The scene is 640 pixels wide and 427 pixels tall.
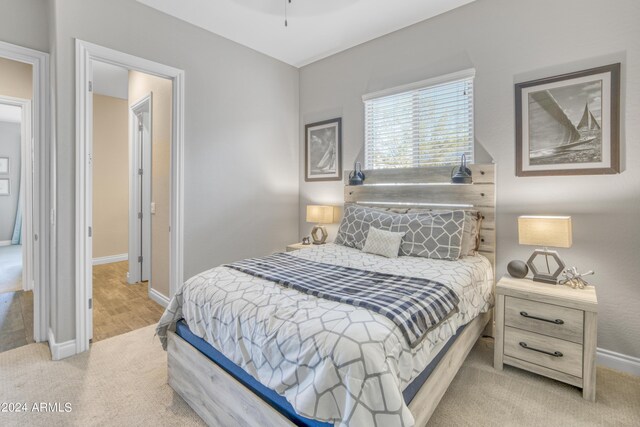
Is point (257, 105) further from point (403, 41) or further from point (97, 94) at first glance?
point (97, 94)

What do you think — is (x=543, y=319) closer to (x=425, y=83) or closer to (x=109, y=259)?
(x=425, y=83)

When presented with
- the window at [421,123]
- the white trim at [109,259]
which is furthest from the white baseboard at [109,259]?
the window at [421,123]

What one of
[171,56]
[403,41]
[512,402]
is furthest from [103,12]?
[512,402]

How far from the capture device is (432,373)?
5.05 feet

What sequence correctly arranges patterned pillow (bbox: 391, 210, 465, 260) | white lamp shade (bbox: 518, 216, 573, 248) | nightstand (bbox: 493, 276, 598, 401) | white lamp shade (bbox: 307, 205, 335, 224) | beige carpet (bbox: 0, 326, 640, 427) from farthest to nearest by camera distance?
white lamp shade (bbox: 307, 205, 335, 224) → patterned pillow (bbox: 391, 210, 465, 260) → white lamp shade (bbox: 518, 216, 573, 248) → nightstand (bbox: 493, 276, 598, 401) → beige carpet (bbox: 0, 326, 640, 427)

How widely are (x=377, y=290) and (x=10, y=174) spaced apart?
8729mm

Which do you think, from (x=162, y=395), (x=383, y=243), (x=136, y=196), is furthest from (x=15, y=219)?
(x=383, y=243)

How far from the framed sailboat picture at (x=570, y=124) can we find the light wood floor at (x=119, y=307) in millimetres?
3749

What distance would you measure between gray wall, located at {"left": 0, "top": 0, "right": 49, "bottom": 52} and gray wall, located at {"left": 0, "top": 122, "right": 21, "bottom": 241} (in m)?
5.87

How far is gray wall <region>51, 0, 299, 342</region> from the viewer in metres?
2.34

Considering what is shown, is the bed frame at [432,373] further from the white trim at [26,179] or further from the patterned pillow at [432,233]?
the white trim at [26,179]

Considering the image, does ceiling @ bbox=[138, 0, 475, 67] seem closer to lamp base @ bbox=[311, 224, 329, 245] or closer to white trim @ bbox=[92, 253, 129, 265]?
lamp base @ bbox=[311, 224, 329, 245]

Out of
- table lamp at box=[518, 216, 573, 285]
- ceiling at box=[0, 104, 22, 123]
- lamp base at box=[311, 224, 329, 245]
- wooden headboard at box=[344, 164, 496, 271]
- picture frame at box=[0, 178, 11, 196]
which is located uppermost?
ceiling at box=[0, 104, 22, 123]

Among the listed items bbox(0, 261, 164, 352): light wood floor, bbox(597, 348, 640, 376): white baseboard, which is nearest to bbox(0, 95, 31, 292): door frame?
bbox(0, 261, 164, 352): light wood floor
